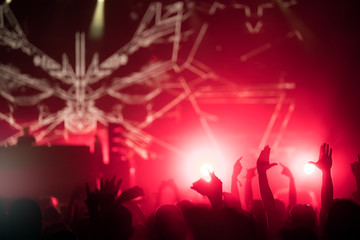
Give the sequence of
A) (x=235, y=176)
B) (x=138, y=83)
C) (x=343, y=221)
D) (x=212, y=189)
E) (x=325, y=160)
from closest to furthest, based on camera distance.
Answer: (x=343, y=221), (x=212, y=189), (x=325, y=160), (x=235, y=176), (x=138, y=83)

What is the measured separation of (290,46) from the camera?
29.6ft

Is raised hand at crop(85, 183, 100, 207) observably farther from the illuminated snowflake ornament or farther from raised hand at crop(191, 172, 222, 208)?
the illuminated snowflake ornament

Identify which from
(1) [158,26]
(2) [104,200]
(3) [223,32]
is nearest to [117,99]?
(1) [158,26]

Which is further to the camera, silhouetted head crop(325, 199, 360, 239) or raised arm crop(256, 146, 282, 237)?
raised arm crop(256, 146, 282, 237)

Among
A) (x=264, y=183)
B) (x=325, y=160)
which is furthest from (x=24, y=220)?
(x=325, y=160)

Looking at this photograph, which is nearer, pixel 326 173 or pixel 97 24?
pixel 326 173

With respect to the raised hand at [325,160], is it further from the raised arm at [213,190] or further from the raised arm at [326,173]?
the raised arm at [213,190]

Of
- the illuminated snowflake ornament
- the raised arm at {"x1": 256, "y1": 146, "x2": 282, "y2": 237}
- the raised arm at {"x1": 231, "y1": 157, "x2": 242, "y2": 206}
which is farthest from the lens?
the illuminated snowflake ornament

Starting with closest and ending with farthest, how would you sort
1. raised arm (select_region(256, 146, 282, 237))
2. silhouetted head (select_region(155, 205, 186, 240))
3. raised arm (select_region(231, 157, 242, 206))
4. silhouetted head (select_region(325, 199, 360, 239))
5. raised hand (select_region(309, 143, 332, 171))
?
1. silhouetted head (select_region(325, 199, 360, 239))
2. silhouetted head (select_region(155, 205, 186, 240))
3. raised hand (select_region(309, 143, 332, 171))
4. raised arm (select_region(256, 146, 282, 237))
5. raised arm (select_region(231, 157, 242, 206))

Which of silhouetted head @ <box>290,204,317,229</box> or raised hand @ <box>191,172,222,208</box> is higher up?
raised hand @ <box>191,172,222,208</box>

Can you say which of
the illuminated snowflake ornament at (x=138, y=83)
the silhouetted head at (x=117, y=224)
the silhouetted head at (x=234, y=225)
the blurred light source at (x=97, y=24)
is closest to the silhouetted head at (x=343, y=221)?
the silhouetted head at (x=234, y=225)

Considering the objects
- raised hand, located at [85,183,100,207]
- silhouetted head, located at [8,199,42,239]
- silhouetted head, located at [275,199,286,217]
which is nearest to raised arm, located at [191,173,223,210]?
raised hand, located at [85,183,100,207]

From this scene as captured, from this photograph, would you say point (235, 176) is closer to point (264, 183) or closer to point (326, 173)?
point (264, 183)

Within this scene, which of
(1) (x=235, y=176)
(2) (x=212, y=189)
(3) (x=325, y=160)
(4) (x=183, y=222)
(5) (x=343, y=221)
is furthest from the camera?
(1) (x=235, y=176)
